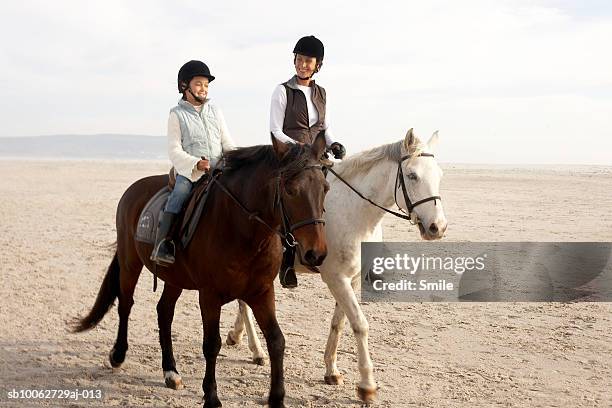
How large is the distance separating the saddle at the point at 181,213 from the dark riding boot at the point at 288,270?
821 mm

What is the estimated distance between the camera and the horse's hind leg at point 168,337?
5309 mm

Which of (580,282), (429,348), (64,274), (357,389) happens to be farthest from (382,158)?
(64,274)

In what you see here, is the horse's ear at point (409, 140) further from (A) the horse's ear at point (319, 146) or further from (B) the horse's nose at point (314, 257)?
(B) the horse's nose at point (314, 257)

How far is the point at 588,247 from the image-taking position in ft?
40.2

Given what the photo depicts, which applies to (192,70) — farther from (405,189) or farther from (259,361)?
(259,361)

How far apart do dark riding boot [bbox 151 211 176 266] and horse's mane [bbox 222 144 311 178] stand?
0.65m

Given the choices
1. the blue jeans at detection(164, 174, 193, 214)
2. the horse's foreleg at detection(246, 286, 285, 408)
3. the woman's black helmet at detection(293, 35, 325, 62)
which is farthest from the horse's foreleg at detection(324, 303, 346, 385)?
the woman's black helmet at detection(293, 35, 325, 62)

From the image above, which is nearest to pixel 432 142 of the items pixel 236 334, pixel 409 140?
pixel 409 140

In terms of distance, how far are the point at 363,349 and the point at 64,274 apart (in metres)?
6.43

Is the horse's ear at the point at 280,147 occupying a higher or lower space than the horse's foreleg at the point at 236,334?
higher

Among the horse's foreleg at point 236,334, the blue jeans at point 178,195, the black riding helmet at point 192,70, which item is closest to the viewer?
the blue jeans at point 178,195

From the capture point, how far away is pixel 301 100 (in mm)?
5629

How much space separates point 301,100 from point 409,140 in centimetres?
121

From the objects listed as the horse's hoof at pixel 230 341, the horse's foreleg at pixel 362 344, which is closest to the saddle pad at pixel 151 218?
the horse's foreleg at pixel 362 344
